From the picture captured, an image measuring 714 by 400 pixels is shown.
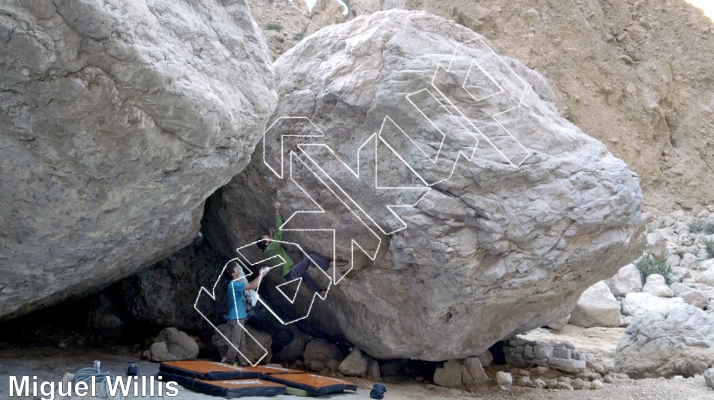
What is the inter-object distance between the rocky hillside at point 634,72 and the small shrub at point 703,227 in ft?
2.51

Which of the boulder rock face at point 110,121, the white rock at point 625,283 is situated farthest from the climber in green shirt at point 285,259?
the white rock at point 625,283

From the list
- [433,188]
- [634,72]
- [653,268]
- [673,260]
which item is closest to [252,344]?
[433,188]

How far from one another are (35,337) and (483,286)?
13.7ft

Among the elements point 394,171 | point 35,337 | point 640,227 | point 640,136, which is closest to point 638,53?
point 640,136

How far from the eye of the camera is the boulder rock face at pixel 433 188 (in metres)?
4.52

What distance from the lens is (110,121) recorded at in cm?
310

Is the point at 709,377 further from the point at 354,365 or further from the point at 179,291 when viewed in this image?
Answer: the point at 179,291

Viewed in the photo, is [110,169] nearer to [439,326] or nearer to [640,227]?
[439,326]

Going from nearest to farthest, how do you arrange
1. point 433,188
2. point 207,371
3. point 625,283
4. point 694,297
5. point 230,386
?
1. point 230,386
2. point 207,371
3. point 433,188
4. point 694,297
5. point 625,283

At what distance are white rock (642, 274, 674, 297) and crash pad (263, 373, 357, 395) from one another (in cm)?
589

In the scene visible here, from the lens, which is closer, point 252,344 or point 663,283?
point 252,344

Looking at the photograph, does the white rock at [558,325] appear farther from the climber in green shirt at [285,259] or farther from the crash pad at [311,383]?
the crash pad at [311,383]

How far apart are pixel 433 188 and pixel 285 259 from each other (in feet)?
4.78

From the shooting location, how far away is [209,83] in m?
3.52
